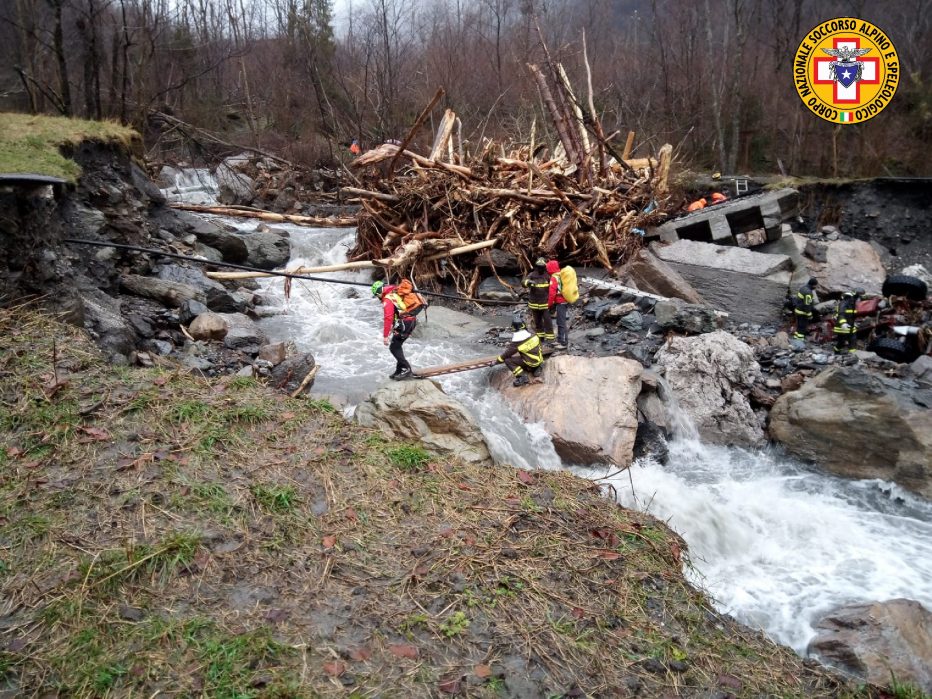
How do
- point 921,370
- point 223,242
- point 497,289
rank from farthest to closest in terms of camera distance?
point 223,242
point 497,289
point 921,370

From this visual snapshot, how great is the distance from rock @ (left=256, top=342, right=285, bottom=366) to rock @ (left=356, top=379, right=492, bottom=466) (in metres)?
2.14

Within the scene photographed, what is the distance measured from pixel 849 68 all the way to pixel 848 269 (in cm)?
458

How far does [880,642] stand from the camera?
4.11m

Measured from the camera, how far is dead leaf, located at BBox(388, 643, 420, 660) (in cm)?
321

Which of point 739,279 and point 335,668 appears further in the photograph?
point 739,279

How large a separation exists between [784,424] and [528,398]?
3.14 metres

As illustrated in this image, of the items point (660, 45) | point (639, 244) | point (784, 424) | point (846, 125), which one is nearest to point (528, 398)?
point (784, 424)

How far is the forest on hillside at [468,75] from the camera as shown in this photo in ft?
51.3

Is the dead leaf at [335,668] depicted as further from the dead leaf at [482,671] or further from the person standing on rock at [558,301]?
the person standing on rock at [558,301]

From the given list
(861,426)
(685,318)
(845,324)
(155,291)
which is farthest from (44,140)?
(845,324)

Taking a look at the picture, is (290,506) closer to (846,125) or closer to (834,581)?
(834,581)

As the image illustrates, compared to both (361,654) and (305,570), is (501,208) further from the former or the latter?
(361,654)

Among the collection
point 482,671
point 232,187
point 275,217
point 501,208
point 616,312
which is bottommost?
point 482,671

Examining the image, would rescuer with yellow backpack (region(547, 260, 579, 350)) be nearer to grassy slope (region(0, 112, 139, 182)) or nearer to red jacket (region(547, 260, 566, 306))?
red jacket (region(547, 260, 566, 306))
